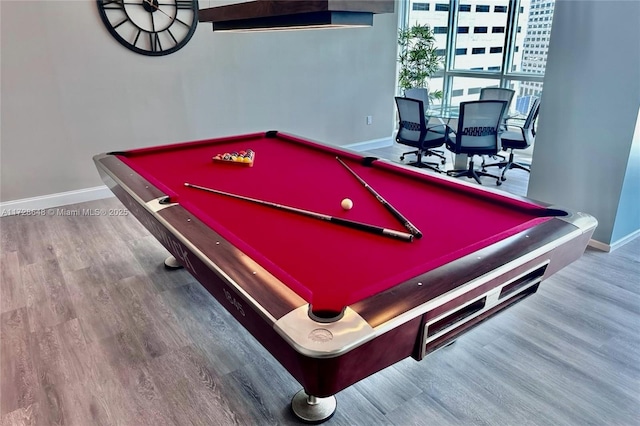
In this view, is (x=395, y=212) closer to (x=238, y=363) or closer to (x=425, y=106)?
(x=238, y=363)

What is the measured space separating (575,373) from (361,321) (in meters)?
1.46

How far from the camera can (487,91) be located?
5.02 meters

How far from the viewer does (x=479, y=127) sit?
170 inches

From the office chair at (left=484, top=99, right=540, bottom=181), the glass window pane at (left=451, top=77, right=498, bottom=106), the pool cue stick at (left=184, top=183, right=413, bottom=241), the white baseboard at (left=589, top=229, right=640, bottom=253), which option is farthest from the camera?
the glass window pane at (left=451, top=77, right=498, bottom=106)

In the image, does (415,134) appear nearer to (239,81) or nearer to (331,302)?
(239,81)

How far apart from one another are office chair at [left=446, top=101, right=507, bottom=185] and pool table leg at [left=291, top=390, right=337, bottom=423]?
10.6ft

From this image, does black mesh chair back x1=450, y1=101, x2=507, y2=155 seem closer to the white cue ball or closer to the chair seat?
the chair seat

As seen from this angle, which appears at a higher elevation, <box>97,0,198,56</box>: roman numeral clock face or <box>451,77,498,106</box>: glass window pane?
<box>97,0,198,56</box>: roman numeral clock face

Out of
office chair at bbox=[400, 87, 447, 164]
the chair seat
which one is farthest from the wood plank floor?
office chair at bbox=[400, 87, 447, 164]

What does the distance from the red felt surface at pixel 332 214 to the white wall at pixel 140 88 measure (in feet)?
5.20

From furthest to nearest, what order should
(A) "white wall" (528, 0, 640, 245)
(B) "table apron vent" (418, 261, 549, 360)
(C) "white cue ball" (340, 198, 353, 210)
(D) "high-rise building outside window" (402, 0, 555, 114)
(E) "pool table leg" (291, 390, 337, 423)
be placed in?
(D) "high-rise building outside window" (402, 0, 555, 114)
(A) "white wall" (528, 0, 640, 245)
(C) "white cue ball" (340, 198, 353, 210)
(E) "pool table leg" (291, 390, 337, 423)
(B) "table apron vent" (418, 261, 549, 360)

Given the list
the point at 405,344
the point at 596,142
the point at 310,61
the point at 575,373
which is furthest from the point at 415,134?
the point at 405,344

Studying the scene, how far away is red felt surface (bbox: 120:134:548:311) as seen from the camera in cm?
141

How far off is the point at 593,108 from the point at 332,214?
93.2 inches
